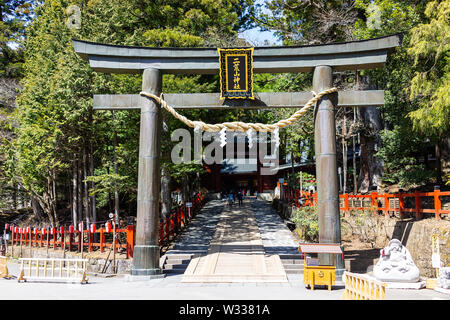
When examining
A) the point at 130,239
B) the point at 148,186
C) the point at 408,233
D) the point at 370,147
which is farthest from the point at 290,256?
the point at 370,147

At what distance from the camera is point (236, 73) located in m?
9.40

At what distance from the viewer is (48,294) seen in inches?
279

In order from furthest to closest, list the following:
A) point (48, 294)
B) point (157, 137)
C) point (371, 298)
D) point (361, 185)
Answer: point (361, 185), point (157, 137), point (48, 294), point (371, 298)

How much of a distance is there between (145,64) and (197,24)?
9310mm

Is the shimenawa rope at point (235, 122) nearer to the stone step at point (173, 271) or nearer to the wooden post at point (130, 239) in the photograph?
the stone step at point (173, 271)

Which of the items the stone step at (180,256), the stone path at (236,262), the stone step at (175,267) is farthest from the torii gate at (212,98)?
the stone step at (180,256)

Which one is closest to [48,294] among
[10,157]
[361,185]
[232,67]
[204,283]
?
[204,283]

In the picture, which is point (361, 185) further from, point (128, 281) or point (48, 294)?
point (48, 294)

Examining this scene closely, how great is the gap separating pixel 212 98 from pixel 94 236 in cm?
955

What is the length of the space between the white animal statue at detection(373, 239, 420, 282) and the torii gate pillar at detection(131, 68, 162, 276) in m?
5.36

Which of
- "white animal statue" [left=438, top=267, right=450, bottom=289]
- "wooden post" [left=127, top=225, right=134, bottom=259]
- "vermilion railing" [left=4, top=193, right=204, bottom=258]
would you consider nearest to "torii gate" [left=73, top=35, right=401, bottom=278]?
"white animal statue" [left=438, top=267, right=450, bottom=289]

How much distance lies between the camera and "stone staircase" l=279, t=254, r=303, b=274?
9.75 metres

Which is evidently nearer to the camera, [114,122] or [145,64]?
[145,64]

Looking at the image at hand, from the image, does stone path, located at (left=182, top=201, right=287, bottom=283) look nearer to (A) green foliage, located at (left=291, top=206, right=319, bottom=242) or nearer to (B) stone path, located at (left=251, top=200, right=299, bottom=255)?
(B) stone path, located at (left=251, top=200, right=299, bottom=255)
